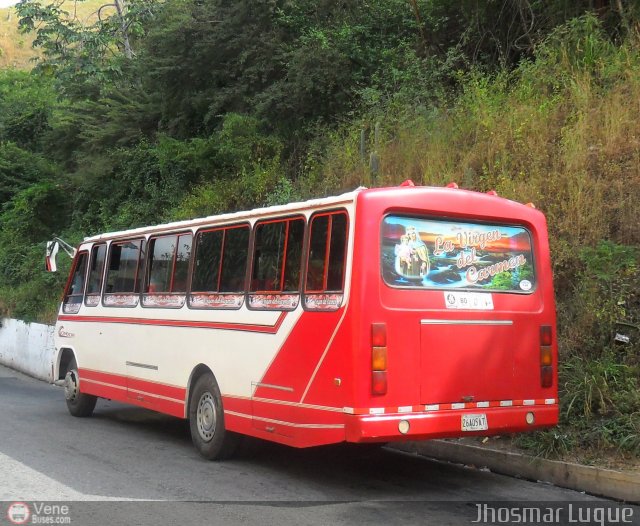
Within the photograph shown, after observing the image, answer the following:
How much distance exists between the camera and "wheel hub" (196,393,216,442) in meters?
9.04

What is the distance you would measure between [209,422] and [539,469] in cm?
368

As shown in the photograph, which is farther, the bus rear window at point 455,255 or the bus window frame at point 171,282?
the bus window frame at point 171,282

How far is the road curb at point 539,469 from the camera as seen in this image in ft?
23.6

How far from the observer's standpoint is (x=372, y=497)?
7.34 m

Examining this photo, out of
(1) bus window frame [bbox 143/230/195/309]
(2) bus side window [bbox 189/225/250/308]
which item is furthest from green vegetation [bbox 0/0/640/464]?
(1) bus window frame [bbox 143/230/195/309]

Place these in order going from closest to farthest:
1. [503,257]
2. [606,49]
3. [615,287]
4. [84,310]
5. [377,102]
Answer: [503,257], [615,287], [84,310], [606,49], [377,102]

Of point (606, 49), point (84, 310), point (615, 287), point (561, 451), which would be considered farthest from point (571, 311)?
point (84, 310)

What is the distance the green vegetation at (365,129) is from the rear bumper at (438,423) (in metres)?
0.56

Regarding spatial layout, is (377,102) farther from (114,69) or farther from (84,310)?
(114,69)

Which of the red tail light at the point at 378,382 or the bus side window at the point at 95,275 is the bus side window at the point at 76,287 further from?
the red tail light at the point at 378,382

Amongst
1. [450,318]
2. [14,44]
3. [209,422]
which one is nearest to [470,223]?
[450,318]

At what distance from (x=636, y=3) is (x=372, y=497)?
1020cm

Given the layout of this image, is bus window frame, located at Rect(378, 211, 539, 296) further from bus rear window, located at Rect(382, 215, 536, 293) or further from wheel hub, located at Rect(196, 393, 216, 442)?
wheel hub, located at Rect(196, 393, 216, 442)

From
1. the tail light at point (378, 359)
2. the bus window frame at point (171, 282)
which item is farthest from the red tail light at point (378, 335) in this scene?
the bus window frame at point (171, 282)
